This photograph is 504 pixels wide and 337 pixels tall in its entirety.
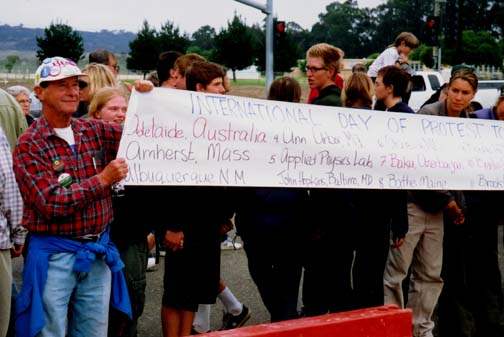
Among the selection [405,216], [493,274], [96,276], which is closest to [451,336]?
[493,274]

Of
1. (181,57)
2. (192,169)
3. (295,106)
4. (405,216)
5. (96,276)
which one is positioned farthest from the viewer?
(181,57)

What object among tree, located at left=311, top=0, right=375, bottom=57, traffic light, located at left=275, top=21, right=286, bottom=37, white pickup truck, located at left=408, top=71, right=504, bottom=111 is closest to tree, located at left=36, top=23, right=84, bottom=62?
traffic light, located at left=275, top=21, right=286, bottom=37

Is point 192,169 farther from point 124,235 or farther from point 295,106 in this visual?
point 295,106

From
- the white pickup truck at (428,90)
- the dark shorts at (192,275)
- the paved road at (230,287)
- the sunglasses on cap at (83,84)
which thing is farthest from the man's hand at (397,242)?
the white pickup truck at (428,90)

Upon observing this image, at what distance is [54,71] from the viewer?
3.03 meters

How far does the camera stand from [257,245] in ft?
13.4

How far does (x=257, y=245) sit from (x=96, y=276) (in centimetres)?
123

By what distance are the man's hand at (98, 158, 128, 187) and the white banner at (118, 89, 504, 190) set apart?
20 cm

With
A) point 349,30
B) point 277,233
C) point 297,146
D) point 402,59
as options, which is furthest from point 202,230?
point 349,30

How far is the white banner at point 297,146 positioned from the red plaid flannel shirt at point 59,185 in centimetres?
21

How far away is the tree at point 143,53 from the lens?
43.0m

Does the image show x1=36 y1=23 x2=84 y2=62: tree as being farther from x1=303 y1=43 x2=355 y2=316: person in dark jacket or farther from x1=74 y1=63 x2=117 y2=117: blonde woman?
x1=303 y1=43 x2=355 y2=316: person in dark jacket

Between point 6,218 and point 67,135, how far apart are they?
53 centimetres

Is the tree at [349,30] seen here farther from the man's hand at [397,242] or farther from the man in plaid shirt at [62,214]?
the man in plaid shirt at [62,214]
